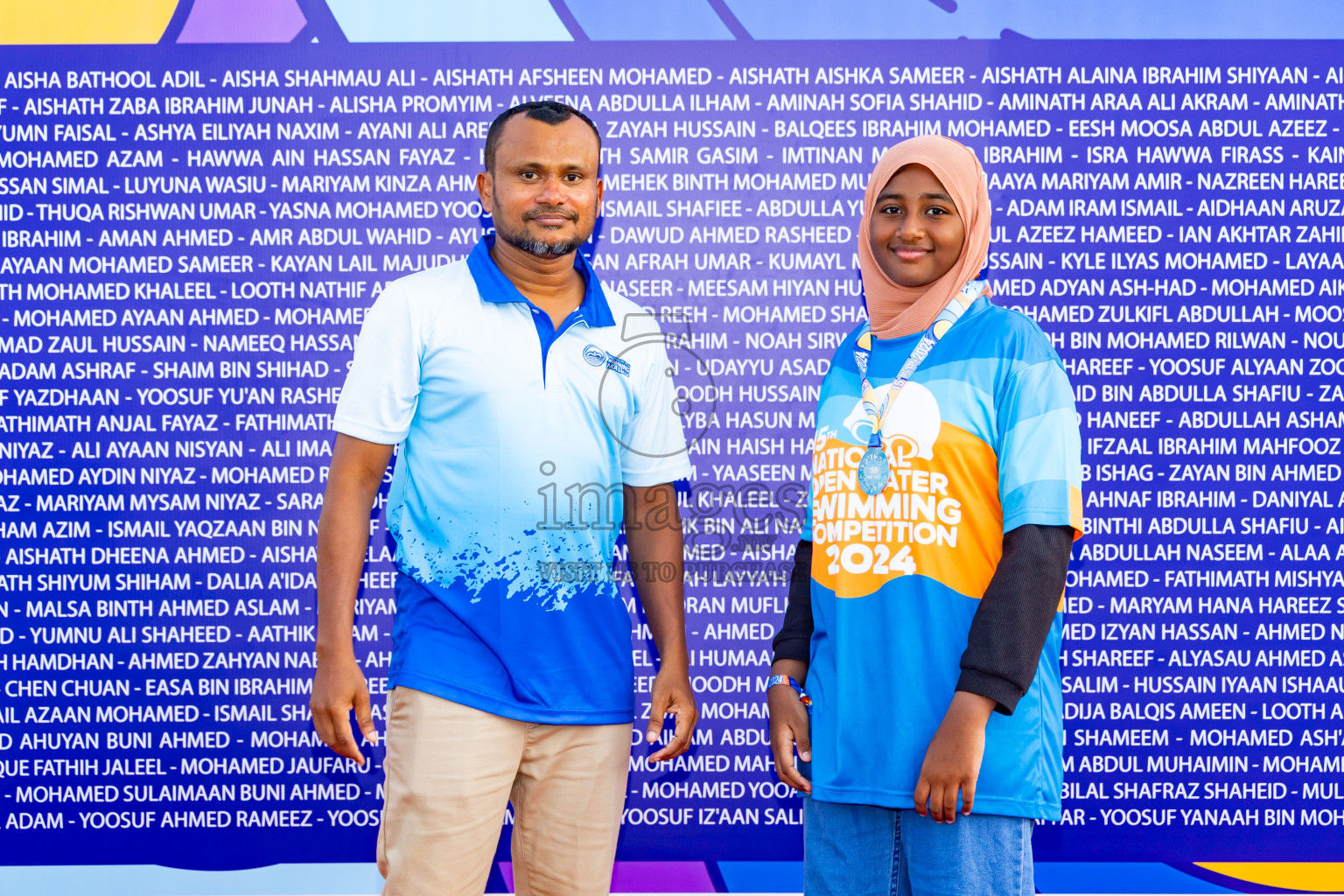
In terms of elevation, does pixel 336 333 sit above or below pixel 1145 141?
below

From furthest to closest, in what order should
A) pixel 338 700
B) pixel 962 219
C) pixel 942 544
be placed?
1. pixel 338 700
2. pixel 962 219
3. pixel 942 544

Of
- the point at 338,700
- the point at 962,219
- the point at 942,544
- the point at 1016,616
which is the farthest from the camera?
the point at 338,700

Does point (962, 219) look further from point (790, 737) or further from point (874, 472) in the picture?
point (790, 737)

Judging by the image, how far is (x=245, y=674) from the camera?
8.14 ft

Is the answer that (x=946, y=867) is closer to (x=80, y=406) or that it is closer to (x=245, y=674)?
(x=245, y=674)

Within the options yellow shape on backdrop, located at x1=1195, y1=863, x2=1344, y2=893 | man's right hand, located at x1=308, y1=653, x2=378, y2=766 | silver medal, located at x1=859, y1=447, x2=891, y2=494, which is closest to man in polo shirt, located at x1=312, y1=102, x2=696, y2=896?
man's right hand, located at x1=308, y1=653, x2=378, y2=766

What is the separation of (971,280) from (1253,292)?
1.28 meters

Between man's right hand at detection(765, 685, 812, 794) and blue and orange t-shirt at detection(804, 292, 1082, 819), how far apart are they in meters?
0.06

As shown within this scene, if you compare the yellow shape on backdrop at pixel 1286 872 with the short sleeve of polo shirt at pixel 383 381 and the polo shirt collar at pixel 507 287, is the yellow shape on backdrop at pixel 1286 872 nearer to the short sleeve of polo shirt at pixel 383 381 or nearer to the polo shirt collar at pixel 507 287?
the polo shirt collar at pixel 507 287

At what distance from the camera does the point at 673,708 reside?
6.68 feet

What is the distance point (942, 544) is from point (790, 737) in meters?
0.48

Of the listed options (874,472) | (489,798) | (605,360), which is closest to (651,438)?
(605,360)

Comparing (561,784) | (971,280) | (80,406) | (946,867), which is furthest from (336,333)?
(946,867)

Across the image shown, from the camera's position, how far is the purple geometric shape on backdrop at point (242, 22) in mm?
2457
